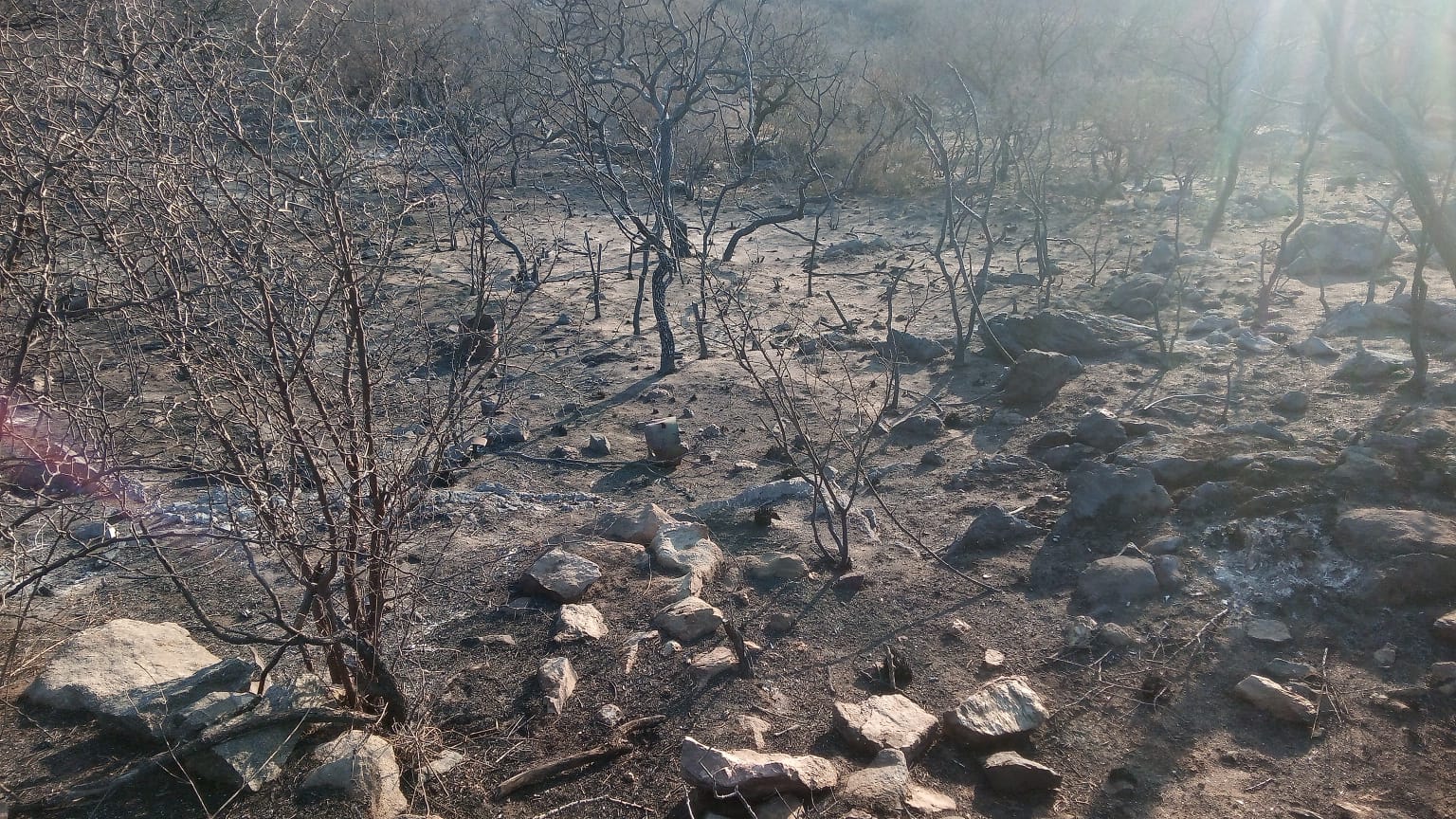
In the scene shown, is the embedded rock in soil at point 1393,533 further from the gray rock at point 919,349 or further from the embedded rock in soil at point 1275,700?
the gray rock at point 919,349

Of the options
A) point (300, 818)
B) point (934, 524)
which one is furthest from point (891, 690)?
point (300, 818)

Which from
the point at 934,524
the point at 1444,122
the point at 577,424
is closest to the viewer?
the point at 934,524

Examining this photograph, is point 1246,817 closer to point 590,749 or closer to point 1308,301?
point 590,749

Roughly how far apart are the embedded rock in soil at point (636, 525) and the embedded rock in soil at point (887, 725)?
1.48 m

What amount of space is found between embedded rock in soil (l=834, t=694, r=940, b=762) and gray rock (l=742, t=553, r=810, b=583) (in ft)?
3.13

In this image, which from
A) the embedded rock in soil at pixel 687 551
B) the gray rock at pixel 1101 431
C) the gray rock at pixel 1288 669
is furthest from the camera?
the gray rock at pixel 1101 431

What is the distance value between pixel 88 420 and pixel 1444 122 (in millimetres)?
19311

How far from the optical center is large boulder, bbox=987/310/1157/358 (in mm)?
6762

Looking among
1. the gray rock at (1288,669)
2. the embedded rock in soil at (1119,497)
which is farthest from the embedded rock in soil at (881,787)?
the embedded rock in soil at (1119,497)

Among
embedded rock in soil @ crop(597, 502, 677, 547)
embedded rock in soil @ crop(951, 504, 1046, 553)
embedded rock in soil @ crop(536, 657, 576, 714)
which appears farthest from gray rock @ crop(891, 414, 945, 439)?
embedded rock in soil @ crop(536, 657, 576, 714)

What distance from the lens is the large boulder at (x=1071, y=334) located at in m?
6.76

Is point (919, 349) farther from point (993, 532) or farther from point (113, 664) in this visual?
point (113, 664)

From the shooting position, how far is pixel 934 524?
4570 millimetres

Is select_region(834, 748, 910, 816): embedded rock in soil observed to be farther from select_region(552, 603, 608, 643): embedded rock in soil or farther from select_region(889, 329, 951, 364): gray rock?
Result: select_region(889, 329, 951, 364): gray rock
